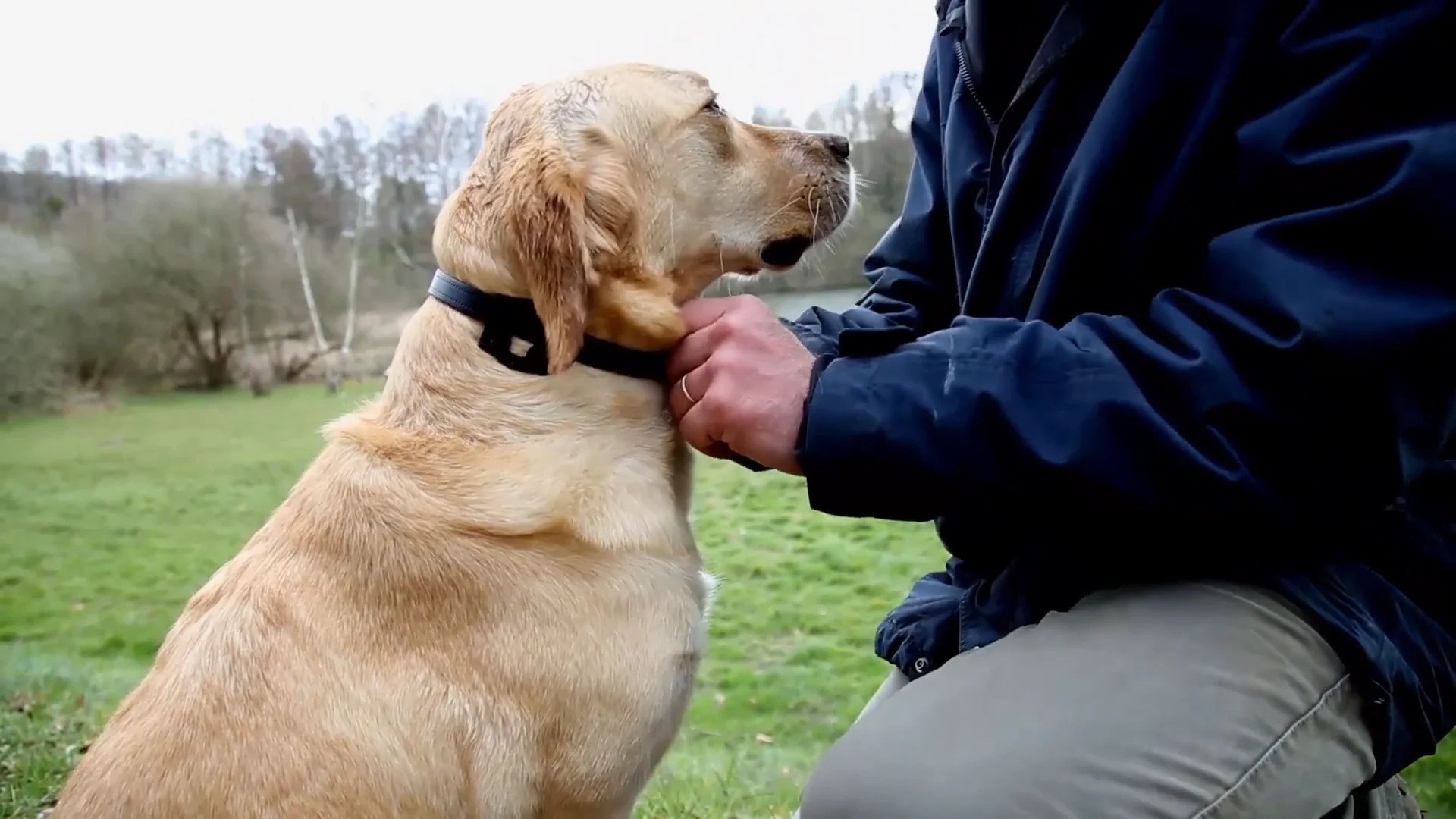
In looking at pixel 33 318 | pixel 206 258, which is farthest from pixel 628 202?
pixel 33 318

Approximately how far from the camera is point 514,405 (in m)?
1.49

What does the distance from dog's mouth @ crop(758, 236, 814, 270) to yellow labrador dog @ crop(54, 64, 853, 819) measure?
17 centimetres

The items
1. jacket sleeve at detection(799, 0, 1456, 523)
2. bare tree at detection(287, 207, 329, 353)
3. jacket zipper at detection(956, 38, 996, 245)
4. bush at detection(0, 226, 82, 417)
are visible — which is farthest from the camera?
bare tree at detection(287, 207, 329, 353)

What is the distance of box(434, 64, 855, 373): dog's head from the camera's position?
4.69 ft

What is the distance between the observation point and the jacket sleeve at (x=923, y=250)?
1709 millimetres

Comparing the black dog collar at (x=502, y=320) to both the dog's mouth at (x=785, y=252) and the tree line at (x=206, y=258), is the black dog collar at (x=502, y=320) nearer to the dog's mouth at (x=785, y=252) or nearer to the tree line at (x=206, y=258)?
the dog's mouth at (x=785, y=252)

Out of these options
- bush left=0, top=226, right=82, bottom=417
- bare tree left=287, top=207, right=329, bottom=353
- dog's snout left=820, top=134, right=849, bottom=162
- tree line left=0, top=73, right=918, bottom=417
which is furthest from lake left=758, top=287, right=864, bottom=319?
bush left=0, top=226, right=82, bottom=417

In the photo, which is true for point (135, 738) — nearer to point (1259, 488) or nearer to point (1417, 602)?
point (1259, 488)

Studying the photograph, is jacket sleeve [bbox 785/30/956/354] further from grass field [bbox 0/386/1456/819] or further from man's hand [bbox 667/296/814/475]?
grass field [bbox 0/386/1456/819]

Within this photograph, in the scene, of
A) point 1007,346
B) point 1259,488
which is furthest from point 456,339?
point 1259,488

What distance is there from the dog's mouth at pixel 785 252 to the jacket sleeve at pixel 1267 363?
65 centimetres

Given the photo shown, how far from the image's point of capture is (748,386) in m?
1.22

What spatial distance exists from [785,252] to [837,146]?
25 centimetres

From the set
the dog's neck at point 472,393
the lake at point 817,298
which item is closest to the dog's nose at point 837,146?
the lake at point 817,298
